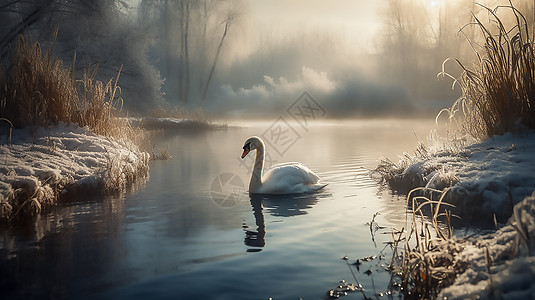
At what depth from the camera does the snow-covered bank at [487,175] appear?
6.10 m

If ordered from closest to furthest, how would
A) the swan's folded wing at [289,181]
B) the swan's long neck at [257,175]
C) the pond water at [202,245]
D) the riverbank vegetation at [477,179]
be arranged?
1. the riverbank vegetation at [477,179]
2. the pond water at [202,245]
3. the swan's folded wing at [289,181]
4. the swan's long neck at [257,175]

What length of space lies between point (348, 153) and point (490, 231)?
11550 millimetres

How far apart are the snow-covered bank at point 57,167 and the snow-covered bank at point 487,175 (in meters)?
6.18

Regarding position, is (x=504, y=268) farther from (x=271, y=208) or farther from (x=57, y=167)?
(x=57, y=167)

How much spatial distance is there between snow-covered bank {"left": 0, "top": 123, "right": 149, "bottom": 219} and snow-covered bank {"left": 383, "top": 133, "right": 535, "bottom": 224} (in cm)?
618

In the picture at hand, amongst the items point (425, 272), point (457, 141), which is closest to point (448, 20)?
point (457, 141)

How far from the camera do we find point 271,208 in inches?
320

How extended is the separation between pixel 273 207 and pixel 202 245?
8.33 ft

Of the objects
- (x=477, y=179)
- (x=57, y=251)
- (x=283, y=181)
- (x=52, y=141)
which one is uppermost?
(x=52, y=141)

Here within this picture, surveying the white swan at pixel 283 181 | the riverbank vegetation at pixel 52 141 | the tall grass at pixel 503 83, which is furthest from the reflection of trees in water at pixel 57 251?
the tall grass at pixel 503 83

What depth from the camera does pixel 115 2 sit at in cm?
2248

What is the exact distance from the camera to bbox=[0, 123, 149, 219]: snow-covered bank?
7.07 m

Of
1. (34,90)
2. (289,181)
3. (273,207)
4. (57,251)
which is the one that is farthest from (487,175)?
(34,90)

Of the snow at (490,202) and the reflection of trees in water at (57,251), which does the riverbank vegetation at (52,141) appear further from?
the snow at (490,202)
